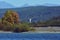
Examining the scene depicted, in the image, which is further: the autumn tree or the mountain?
the mountain

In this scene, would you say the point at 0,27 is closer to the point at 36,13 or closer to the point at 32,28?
the point at 32,28

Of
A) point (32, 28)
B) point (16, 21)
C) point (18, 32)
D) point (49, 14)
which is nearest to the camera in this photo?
point (18, 32)

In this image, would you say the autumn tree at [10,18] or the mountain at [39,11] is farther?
the mountain at [39,11]

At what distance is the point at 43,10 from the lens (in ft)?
261

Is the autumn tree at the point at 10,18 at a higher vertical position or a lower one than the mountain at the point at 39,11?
higher

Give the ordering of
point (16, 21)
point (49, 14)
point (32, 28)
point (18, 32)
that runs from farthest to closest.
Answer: point (49, 14), point (16, 21), point (32, 28), point (18, 32)

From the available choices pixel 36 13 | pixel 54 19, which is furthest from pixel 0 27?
pixel 36 13

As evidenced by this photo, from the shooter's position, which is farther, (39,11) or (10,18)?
(39,11)

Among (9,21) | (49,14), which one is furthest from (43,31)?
(49,14)

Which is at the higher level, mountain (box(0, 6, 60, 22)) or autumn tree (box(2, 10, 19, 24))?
autumn tree (box(2, 10, 19, 24))

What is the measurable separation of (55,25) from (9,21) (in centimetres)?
689

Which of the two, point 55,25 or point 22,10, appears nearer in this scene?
point 55,25

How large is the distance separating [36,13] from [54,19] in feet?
39.5

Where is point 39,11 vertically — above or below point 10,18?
below
